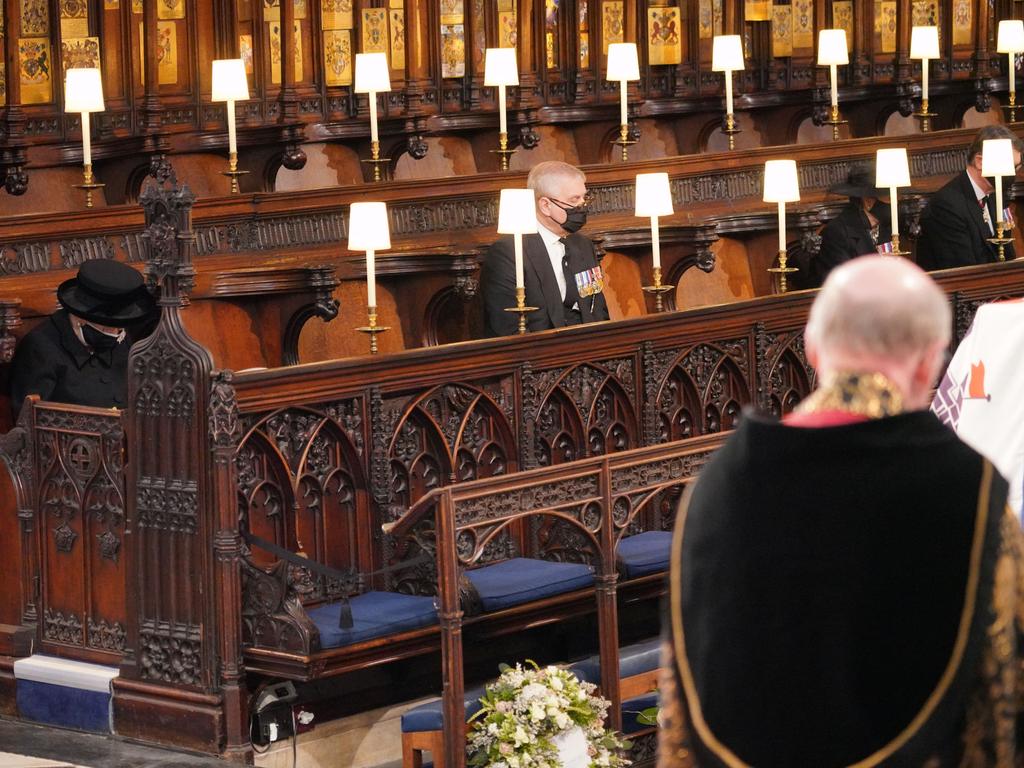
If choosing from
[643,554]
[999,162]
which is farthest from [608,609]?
[999,162]

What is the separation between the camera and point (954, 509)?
272 cm

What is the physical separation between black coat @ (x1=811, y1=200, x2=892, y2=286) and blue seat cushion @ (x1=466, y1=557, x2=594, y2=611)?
12.8 feet

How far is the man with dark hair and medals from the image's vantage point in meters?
2.71

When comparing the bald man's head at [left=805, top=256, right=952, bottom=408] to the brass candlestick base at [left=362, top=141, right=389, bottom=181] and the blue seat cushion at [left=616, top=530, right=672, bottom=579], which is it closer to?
the blue seat cushion at [left=616, top=530, right=672, bottom=579]

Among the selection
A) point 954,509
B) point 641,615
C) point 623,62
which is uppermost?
point 623,62

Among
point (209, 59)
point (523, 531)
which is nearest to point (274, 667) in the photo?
point (523, 531)

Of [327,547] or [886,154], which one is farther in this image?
[886,154]

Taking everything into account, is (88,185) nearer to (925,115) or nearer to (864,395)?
(925,115)

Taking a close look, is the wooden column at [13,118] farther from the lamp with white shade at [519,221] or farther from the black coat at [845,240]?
the black coat at [845,240]

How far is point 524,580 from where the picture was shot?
606 cm

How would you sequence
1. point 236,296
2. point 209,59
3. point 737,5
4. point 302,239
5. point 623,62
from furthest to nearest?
point 737,5, point 623,62, point 209,59, point 302,239, point 236,296

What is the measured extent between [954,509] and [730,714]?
0.43 metres

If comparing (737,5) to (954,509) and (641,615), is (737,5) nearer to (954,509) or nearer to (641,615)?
(641,615)

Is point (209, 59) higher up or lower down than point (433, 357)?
higher up
